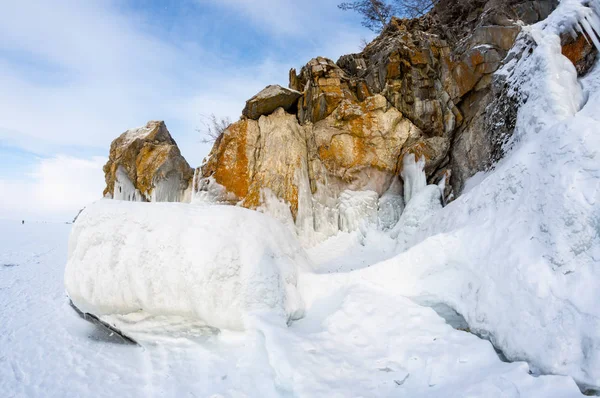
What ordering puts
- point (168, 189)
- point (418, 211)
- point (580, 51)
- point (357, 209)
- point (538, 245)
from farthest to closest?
point (168, 189), point (357, 209), point (418, 211), point (580, 51), point (538, 245)

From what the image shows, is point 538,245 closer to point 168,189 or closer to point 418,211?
point 418,211

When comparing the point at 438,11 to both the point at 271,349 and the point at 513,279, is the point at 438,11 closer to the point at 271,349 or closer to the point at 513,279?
the point at 513,279

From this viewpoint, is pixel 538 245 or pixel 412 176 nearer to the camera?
pixel 538 245

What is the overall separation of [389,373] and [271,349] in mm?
1518

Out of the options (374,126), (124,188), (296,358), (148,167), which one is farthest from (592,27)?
(124,188)

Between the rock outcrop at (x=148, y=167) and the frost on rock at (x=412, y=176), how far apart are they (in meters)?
9.15

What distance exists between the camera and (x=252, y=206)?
9.89 m

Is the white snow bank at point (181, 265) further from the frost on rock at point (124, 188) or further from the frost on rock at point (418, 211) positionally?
the frost on rock at point (124, 188)

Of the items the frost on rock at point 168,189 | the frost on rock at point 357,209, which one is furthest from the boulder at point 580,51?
the frost on rock at point 168,189

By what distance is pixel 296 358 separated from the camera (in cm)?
386

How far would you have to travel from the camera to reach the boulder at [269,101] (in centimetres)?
1130

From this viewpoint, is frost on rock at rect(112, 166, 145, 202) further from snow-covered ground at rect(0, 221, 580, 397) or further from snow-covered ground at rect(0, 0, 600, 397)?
snow-covered ground at rect(0, 221, 580, 397)

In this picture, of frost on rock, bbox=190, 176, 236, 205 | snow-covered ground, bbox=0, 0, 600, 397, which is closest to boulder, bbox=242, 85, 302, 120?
frost on rock, bbox=190, 176, 236, 205

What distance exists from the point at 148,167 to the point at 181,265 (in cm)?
900
